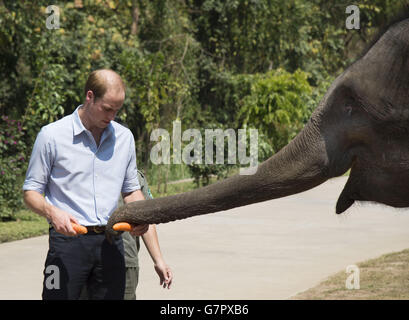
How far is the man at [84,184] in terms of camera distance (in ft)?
13.8

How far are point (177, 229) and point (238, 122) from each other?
26.4 feet

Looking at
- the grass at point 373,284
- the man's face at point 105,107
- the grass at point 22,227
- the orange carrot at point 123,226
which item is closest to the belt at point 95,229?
the man's face at point 105,107

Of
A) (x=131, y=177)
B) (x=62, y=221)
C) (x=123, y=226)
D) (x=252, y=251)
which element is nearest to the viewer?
(x=123, y=226)

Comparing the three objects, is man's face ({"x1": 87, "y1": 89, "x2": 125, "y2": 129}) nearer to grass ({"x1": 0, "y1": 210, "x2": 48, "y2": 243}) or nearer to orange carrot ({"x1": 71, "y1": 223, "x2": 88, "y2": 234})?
orange carrot ({"x1": 71, "y1": 223, "x2": 88, "y2": 234})

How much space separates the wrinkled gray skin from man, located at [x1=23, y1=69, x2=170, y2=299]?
4.08 feet

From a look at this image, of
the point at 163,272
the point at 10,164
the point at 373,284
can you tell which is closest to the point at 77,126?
the point at 163,272

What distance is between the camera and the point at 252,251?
9.84 meters

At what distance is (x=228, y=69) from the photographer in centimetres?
1981

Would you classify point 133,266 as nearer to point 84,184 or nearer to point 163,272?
point 163,272

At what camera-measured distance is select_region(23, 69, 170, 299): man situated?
4.22 meters

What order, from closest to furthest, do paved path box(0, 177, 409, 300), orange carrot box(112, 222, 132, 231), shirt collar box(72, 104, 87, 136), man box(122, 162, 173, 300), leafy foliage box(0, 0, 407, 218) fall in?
orange carrot box(112, 222, 132, 231) → shirt collar box(72, 104, 87, 136) → man box(122, 162, 173, 300) → paved path box(0, 177, 409, 300) → leafy foliage box(0, 0, 407, 218)

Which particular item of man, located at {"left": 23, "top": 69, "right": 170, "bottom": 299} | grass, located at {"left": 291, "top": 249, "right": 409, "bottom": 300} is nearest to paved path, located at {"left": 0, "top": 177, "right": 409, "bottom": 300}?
grass, located at {"left": 291, "top": 249, "right": 409, "bottom": 300}

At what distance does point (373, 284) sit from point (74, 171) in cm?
450

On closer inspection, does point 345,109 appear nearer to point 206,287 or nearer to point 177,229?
point 206,287
